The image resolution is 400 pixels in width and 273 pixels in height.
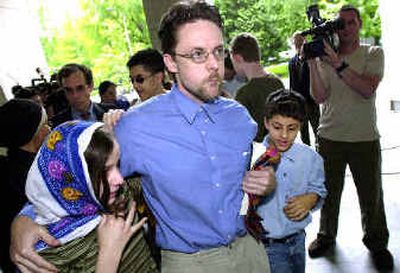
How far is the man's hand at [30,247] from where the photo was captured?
1.31 m

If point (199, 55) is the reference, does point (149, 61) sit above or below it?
below

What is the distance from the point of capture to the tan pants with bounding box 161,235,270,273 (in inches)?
61.6

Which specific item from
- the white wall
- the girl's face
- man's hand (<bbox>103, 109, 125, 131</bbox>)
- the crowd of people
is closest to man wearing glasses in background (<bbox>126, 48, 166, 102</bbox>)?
the crowd of people

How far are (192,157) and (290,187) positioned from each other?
89 cm

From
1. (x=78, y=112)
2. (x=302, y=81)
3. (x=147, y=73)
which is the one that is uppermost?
(x=147, y=73)

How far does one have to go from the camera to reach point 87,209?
1352 millimetres

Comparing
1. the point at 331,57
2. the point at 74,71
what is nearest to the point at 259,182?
the point at 331,57

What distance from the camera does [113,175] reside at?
1378mm

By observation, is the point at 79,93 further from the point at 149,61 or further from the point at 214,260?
the point at 214,260

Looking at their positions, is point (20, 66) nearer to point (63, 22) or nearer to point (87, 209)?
point (63, 22)

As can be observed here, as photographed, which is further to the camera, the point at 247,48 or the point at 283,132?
the point at 247,48

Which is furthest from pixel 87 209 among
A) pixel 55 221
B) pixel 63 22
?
pixel 63 22

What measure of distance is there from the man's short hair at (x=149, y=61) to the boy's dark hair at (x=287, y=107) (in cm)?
84

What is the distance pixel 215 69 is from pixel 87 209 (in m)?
0.64
